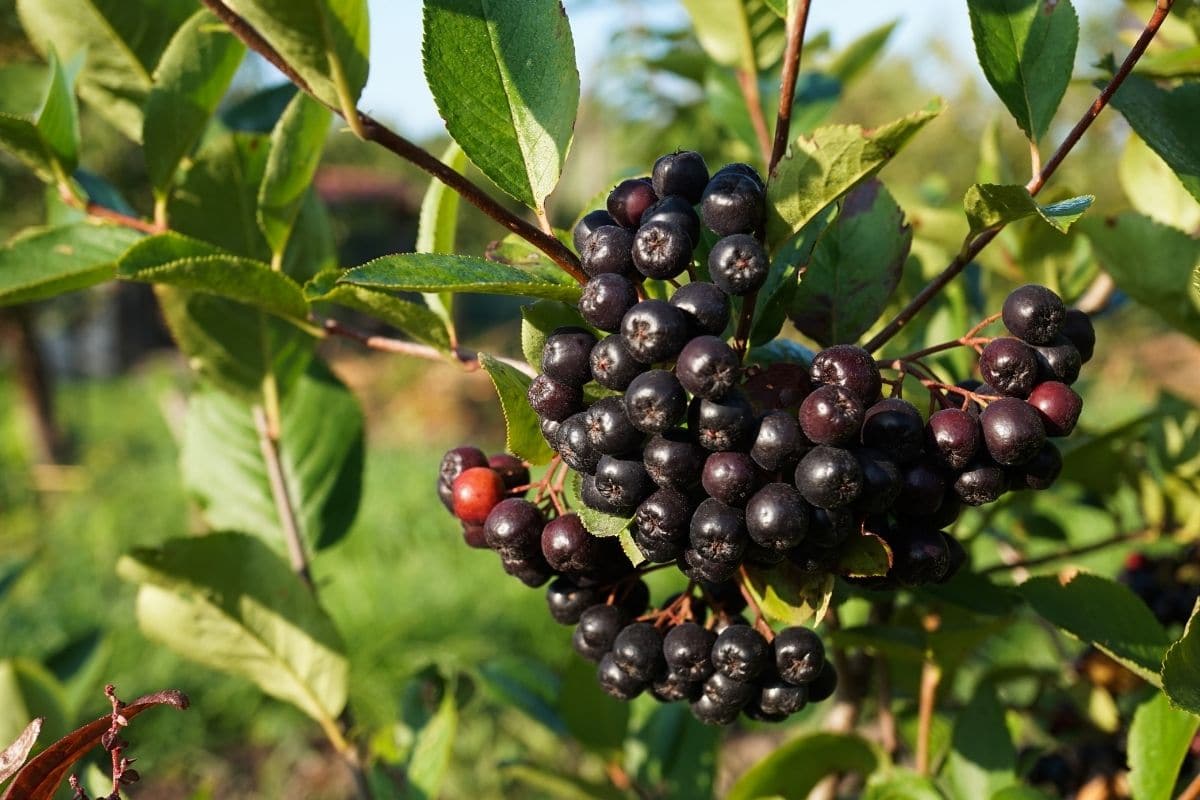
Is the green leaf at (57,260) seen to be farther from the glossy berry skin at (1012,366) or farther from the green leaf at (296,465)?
the glossy berry skin at (1012,366)

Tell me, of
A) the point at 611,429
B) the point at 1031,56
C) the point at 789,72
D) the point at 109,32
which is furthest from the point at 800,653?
the point at 109,32

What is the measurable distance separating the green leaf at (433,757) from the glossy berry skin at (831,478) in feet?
2.74

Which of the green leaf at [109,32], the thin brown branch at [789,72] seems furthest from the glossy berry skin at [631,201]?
the green leaf at [109,32]

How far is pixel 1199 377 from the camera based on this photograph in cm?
1372

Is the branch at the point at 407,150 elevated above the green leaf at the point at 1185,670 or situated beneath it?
elevated above

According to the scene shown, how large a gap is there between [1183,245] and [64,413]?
14.8m

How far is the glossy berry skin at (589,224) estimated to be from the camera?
96 centimetres

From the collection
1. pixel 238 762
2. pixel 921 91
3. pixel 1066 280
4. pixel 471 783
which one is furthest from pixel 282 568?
pixel 921 91

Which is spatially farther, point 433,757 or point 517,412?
point 433,757

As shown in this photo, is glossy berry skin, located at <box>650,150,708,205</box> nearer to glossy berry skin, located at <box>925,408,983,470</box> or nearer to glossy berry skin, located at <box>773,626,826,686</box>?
glossy berry skin, located at <box>925,408,983,470</box>

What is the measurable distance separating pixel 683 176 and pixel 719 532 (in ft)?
1.08

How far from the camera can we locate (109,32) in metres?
1.47

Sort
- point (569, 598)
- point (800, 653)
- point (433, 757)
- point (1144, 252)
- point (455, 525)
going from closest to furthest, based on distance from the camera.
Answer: point (800, 653) < point (569, 598) < point (1144, 252) < point (433, 757) < point (455, 525)

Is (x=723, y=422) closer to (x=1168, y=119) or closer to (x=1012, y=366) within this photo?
(x=1012, y=366)
